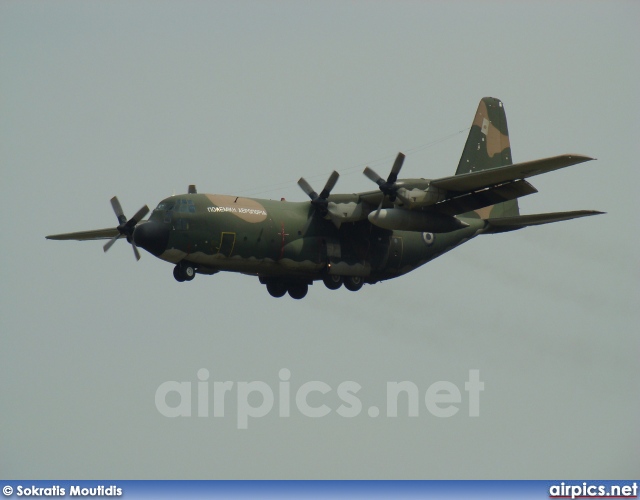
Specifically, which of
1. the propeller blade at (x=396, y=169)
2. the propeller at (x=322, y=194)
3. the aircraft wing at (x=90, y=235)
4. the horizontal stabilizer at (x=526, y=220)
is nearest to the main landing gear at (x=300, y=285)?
the propeller at (x=322, y=194)

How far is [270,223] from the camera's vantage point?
37.4 meters

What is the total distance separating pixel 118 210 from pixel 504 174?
11.5m

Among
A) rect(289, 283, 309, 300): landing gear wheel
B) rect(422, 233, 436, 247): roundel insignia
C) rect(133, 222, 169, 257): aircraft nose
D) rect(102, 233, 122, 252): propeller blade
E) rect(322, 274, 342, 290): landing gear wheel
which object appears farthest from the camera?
rect(422, 233, 436, 247): roundel insignia

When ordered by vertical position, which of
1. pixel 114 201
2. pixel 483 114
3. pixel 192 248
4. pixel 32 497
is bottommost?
pixel 32 497

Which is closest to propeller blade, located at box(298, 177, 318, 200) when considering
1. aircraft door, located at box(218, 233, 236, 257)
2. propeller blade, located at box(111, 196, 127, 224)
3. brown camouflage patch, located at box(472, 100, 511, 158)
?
aircraft door, located at box(218, 233, 236, 257)

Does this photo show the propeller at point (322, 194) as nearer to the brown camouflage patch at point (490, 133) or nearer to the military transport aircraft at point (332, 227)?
the military transport aircraft at point (332, 227)

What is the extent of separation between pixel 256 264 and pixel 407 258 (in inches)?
205

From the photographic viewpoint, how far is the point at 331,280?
38.7 m

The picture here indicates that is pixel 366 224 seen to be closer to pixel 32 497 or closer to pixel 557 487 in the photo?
pixel 557 487

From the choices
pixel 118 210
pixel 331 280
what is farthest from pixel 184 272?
pixel 331 280

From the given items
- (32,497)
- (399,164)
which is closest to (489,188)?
(399,164)

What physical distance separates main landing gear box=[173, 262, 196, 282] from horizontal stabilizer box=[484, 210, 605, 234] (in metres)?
9.98

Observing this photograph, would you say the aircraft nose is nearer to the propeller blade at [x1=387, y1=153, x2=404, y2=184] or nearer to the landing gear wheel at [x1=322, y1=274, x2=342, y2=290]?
the landing gear wheel at [x1=322, y1=274, x2=342, y2=290]

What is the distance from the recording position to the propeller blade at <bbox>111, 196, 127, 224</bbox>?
126 ft
